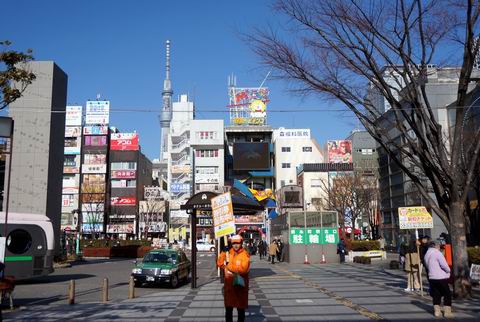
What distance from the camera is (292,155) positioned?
307 ft

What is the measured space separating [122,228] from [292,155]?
35.3m

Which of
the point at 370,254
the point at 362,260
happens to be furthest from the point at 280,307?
the point at 370,254

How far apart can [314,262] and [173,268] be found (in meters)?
15.5

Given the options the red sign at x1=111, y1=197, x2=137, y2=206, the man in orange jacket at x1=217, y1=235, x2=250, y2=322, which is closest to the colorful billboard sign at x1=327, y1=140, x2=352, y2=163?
the red sign at x1=111, y1=197, x2=137, y2=206

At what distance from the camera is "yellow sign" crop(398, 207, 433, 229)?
56.2 ft

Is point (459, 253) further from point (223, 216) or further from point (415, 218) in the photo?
point (223, 216)

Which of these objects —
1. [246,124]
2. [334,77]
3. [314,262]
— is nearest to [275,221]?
[314,262]

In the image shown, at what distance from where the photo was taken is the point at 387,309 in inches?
431

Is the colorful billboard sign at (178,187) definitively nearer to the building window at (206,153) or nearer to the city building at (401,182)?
the building window at (206,153)

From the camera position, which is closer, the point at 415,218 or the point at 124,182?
the point at 415,218

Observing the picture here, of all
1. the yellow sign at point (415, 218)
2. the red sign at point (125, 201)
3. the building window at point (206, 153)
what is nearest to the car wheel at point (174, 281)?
the yellow sign at point (415, 218)

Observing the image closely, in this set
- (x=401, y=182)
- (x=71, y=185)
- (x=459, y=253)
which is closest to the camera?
(x=459, y=253)

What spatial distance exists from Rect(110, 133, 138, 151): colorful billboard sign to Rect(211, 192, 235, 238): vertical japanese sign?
6613cm

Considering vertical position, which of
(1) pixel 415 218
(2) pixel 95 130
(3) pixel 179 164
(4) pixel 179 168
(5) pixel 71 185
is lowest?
(1) pixel 415 218
